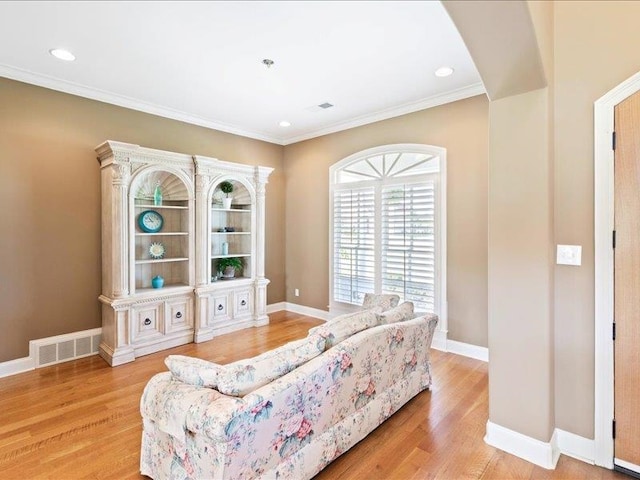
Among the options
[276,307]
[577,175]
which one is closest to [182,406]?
[577,175]

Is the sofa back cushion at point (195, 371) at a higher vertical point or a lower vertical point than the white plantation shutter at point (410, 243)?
lower

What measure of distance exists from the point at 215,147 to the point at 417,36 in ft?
11.1

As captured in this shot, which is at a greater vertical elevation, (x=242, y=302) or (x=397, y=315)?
(x=397, y=315)

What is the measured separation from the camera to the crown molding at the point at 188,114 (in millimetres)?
3546

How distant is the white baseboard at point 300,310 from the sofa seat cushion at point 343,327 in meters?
2.99

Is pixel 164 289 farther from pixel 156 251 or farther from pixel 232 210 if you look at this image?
pixel 232 210

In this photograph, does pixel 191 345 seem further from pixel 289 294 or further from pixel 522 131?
pixel 522 131

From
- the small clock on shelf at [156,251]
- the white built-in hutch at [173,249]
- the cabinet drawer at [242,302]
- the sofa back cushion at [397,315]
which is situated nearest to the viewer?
the sofa back cushion at [397,315]

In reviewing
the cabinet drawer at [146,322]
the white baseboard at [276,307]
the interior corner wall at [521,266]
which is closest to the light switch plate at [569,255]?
the interior corner wall at [521,266]

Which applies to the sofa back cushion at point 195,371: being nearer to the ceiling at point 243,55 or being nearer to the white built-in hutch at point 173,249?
the white built-in hutch at point 173,249

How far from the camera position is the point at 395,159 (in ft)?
15.1

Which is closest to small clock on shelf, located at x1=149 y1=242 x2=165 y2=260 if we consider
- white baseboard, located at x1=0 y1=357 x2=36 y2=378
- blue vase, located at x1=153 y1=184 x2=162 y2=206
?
blue vase, located at x1=153 y1=184 x2=162 y2=206

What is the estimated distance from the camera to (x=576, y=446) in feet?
7.25

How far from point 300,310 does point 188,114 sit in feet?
11.6
